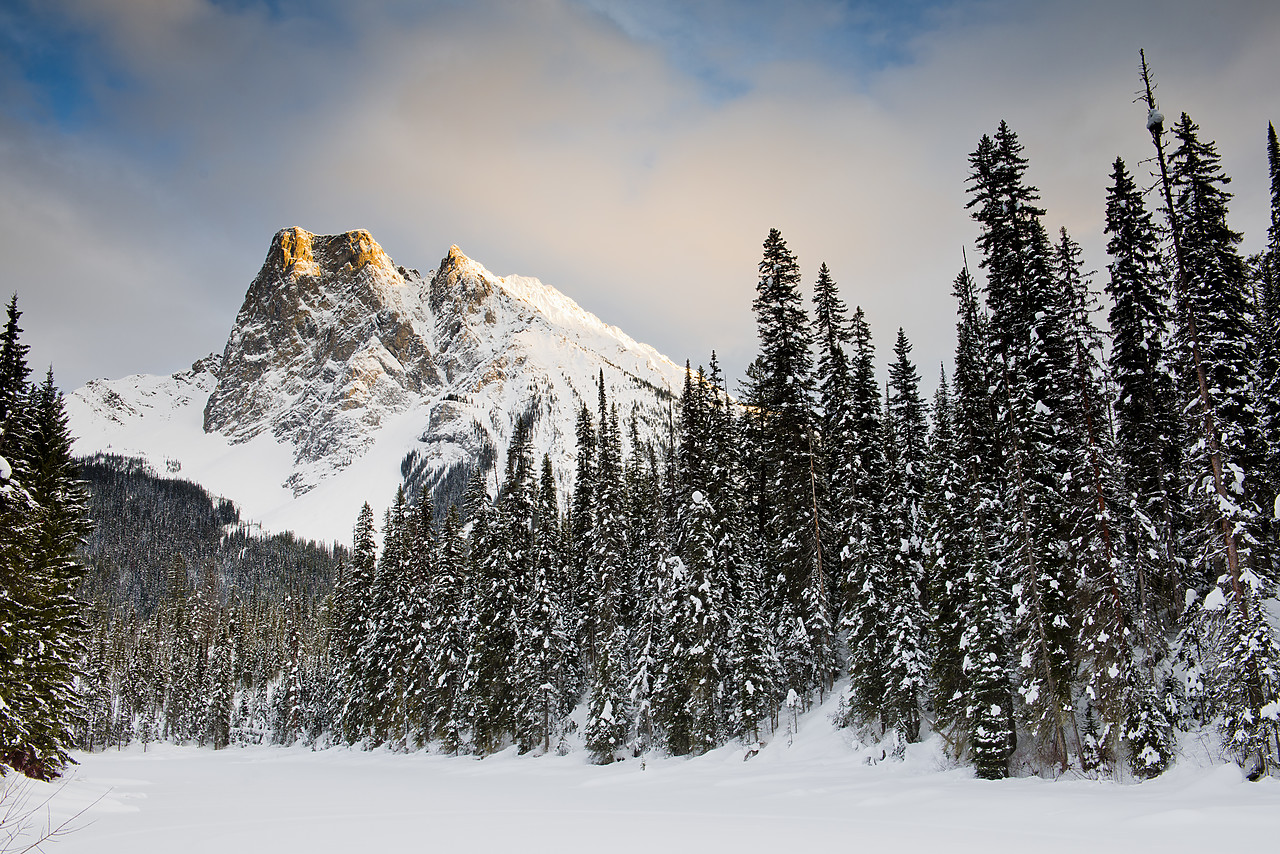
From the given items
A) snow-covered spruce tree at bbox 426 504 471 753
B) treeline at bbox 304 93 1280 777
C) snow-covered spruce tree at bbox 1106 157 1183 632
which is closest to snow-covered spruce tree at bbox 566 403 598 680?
treeline at bbox 304 93 1280 777

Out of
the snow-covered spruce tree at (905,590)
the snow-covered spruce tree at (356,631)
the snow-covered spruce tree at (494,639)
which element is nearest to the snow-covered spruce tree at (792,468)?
the snow-covered spruce tree at (905,590)

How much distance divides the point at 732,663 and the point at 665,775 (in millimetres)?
6346

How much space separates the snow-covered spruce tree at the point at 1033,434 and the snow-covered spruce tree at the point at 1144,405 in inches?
89.2

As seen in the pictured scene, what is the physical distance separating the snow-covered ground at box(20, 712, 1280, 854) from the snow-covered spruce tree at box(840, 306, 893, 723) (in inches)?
95.9

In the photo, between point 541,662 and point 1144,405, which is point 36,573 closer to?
point 541,662

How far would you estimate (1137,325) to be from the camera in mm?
26344

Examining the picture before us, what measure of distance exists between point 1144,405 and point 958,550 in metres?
10.6

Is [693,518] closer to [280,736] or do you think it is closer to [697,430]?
[697,430]

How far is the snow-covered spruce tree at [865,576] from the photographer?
27.1m

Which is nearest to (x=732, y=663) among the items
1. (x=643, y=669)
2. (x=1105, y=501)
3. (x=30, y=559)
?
(x=643, y=669)

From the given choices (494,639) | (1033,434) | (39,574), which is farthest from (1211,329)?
(39,574)

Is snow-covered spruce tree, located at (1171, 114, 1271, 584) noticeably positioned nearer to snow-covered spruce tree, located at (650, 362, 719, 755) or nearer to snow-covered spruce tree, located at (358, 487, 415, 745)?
snow-covered spruce tree, located at (650, 362, 719, 755)

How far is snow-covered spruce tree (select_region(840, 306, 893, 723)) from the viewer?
1065 inches

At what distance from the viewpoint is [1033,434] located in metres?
23.5
